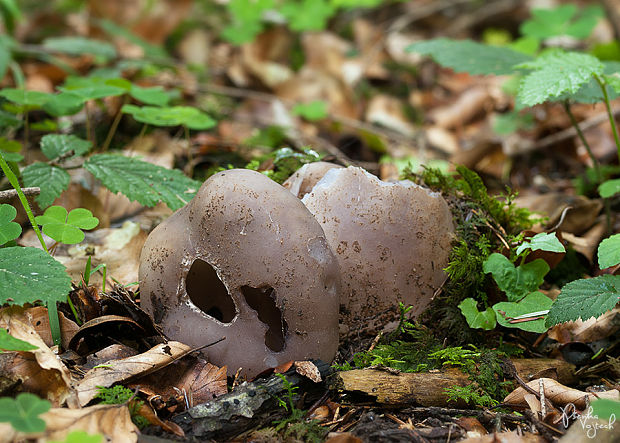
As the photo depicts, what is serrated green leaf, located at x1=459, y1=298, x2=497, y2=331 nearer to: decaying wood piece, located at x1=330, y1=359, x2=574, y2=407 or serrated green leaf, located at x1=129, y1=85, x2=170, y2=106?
decaying wood piece, located at x1=330, y1=359, x2=574, y2=407

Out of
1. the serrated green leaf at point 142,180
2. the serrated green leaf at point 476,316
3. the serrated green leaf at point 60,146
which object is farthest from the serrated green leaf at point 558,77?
the serrated green leaf at point 60,146

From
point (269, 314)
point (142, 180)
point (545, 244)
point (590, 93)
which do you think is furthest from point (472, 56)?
point (269, 314)

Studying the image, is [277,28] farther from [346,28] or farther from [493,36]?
[493,36]

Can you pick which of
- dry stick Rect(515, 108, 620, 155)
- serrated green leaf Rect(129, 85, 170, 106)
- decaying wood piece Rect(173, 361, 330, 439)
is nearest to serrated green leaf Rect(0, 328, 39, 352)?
decaying wood piece Rect(173, 361, 330, 439)

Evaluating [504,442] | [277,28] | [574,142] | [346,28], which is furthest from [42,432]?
[346,28]

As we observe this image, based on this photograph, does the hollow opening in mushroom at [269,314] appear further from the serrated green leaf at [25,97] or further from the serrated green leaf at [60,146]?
the serrated green leaf at [25,97]

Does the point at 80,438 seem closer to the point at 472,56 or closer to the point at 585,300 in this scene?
the point at 585,300

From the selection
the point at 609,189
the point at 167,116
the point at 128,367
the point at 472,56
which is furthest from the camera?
the point at 472,56
